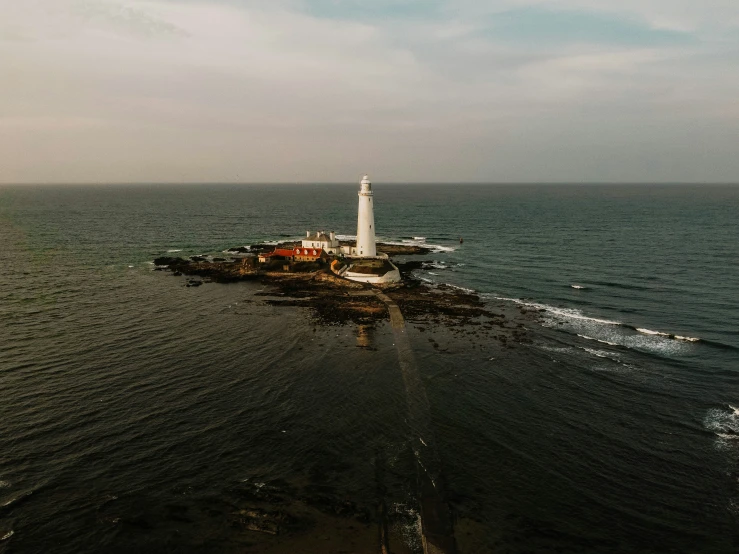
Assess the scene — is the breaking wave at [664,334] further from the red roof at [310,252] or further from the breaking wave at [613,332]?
the red roof at [310,252]

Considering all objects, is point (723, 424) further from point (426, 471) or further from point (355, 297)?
point (355, 297)

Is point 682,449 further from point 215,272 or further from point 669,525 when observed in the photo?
point 215,272

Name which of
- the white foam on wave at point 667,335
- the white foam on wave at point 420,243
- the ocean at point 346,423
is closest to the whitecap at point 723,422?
the ocean at point 346,423

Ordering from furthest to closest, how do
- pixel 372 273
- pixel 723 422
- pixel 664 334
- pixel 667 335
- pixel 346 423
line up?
pixel 372 273
pixel 664 334
pixel 667 335
pixel 723 422
pixel 346 423

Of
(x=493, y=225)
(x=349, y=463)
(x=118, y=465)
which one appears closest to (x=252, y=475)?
(x=349, y=463)

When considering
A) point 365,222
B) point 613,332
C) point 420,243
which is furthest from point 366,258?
point 420,243
